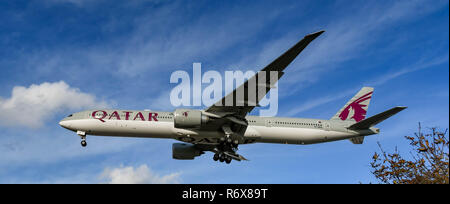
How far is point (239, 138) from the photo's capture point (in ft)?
135

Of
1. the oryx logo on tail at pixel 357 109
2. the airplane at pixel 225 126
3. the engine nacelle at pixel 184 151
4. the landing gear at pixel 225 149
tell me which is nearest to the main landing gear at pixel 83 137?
the airplane at pixel 225 126

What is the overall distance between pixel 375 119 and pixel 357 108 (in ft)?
27.4

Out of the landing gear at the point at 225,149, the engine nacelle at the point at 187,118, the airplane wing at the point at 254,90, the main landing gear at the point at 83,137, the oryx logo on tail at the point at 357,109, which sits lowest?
the landing gear at the point at 225,149

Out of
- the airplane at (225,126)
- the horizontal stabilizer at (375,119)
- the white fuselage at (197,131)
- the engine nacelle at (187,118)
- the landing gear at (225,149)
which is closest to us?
the horizontal stabilizer at (375,119)

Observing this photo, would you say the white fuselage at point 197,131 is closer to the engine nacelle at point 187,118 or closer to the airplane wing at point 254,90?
the engine nacelle at point 187,118

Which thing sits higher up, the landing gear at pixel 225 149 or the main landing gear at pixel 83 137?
the main landing gear at pixel 83 137

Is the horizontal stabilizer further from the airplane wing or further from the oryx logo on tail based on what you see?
the airplane wing

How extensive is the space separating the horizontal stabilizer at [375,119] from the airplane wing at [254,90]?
1135cm

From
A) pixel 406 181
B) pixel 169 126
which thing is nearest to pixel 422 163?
pixel 406 181

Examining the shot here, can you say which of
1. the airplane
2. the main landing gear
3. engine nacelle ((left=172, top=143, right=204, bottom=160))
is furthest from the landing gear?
the main landing gear

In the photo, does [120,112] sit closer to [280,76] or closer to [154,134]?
[154,134]

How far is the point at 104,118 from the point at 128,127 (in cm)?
245

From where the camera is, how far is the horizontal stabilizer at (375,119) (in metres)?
36.7

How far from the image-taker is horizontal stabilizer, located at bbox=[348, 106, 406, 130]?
120 feet
